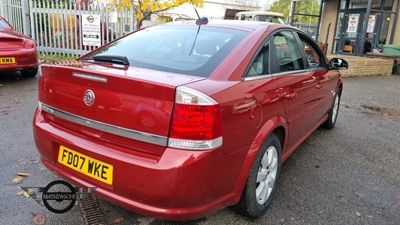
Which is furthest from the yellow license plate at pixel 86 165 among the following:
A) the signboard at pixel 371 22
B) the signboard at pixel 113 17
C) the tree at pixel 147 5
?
the signboard at pixel 371 22

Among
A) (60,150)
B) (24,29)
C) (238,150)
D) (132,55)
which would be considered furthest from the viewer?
(24,29)

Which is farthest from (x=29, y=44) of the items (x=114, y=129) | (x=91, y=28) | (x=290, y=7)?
(x=290, y=7)

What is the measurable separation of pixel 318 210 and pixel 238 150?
1.16 metres

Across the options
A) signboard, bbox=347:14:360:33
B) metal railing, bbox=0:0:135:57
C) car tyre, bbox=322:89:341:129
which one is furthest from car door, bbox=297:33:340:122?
signboard, bbox=347:14:360:33

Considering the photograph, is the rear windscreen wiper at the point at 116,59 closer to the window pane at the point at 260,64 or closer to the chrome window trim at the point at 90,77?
the chrome window trim at the point at 90,77

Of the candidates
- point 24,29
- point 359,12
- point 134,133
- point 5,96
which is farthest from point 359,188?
point 359,12

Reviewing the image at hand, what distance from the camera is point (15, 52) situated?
642cm

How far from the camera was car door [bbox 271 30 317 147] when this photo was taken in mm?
2910

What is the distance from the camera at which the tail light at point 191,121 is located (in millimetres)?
1939

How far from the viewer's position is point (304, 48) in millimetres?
3729

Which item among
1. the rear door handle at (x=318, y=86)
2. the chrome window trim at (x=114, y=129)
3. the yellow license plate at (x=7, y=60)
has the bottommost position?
the yellow license plate at (x=7, y=60)

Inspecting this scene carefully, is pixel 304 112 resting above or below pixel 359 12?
below

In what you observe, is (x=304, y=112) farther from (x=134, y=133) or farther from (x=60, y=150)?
(x=60, y=150)

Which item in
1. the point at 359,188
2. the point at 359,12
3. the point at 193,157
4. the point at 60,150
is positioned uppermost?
the point at 359,12
